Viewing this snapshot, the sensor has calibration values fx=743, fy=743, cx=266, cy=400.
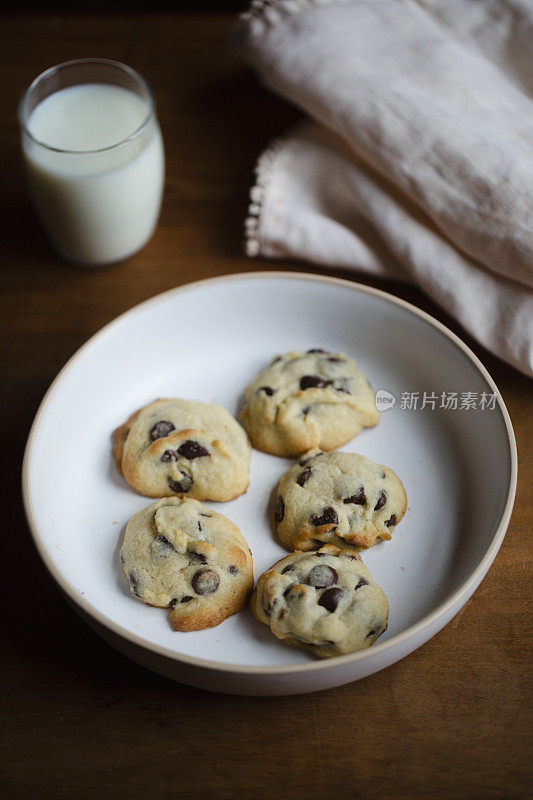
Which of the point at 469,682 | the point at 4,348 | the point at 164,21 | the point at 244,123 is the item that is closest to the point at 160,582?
the point at 469,682

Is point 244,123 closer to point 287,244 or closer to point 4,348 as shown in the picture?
point 287,244

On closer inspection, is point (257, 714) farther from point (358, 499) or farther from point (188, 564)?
point (358, 499)

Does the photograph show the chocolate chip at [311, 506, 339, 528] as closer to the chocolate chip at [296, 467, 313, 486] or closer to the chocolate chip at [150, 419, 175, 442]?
the chocolate chip at [296, 467, 313, 486]

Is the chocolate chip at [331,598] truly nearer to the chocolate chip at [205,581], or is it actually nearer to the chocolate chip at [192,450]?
the chocolate chip at [205,581]

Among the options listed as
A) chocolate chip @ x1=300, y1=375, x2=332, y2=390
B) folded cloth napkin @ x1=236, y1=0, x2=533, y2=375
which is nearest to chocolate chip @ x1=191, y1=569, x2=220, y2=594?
chocolate chip @ x1=300, y1=375, x2=332, y2=390

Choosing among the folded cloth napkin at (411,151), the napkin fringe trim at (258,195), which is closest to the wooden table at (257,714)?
the folded cloth napkin at (411,151)
